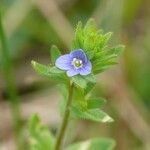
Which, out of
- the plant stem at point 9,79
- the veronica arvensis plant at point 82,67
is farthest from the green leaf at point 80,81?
the plant stem at point 9,79

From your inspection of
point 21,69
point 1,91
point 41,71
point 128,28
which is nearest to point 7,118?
point 1,91

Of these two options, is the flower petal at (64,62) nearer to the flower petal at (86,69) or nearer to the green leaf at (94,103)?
the flower petal at (86,69)

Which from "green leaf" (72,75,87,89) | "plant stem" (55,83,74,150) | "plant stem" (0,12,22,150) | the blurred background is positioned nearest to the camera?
"green leaf" (72,75,87,89)

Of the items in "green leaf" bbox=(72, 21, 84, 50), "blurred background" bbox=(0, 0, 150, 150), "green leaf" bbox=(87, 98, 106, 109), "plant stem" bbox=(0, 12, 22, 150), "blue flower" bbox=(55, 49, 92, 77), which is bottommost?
"green leaf" bbox=(87, 98, 106, 109)

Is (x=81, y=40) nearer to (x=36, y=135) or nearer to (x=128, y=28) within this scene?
(x=36, y=135)

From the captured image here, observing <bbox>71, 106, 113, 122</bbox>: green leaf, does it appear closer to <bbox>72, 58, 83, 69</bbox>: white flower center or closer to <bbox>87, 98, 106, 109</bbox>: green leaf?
<bbox>87, 98, 106, 109</bbox>: green leaf

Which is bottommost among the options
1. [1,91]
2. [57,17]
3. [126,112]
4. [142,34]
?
[126,112]

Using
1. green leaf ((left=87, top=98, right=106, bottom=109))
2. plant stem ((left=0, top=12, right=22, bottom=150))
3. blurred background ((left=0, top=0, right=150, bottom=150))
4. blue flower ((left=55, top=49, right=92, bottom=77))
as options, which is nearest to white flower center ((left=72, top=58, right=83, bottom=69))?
blue flower ((left=55, top=49, right=92, bottom=77))

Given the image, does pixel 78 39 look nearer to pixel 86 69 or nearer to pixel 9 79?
pixel 86 69
